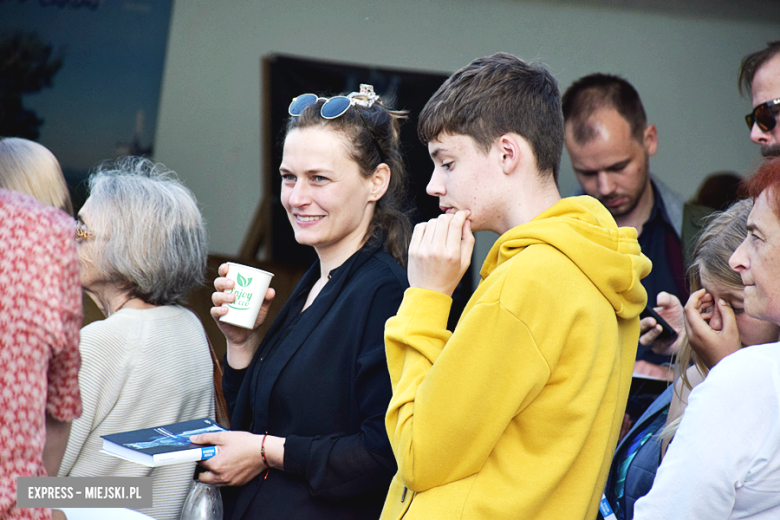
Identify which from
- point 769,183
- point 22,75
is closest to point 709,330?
point 769,183

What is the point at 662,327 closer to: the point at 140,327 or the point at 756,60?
the point at 756,60

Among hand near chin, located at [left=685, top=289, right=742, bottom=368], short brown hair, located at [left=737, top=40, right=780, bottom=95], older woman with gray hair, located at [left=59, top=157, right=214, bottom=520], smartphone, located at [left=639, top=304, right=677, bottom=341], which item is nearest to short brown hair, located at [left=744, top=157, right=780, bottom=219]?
hand near chin, located at [left=685, top=289, right=742, bottom=368]

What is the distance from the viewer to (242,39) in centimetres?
401

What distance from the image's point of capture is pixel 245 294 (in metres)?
1.77

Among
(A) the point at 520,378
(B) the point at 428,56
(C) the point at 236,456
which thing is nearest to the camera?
(A) the point at 520,378

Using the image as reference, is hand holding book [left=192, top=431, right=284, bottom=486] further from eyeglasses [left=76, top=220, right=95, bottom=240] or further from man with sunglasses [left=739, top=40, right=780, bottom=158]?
man with sunglasses [left=739, top=40, right=780, bottom=158]

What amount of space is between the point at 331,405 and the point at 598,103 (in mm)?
1841

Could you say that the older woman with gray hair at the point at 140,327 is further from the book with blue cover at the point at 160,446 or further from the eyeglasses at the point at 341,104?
the eyeglasses at the point at 341,104

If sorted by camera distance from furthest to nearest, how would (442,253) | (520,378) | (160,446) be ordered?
1. (160,446)
2. (442,253)
3. (520,378)

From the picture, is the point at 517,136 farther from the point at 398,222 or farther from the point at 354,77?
the point at 354,77

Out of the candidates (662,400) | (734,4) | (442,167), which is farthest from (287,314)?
(734,4)

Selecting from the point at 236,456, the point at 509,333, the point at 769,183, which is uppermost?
the point at 769,183

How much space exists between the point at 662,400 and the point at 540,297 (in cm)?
84

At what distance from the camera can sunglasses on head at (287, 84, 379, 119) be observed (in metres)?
1.85
